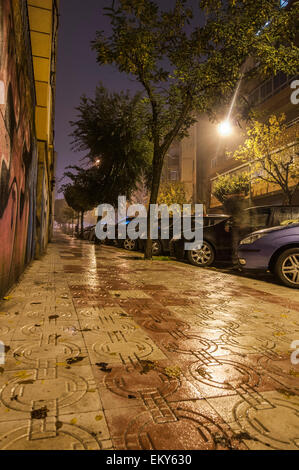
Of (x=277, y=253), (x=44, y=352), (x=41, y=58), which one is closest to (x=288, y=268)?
(x=277, y=253)

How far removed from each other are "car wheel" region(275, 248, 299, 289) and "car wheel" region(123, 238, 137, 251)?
30.6 feet

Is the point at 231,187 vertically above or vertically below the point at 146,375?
above

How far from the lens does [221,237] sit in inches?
343

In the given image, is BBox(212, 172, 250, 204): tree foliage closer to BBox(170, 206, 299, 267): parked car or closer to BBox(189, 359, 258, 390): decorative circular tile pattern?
→ BBox(170, 206, 299, 267): parked car

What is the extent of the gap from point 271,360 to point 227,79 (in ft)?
33.2

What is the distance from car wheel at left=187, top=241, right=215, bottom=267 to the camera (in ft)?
29.1

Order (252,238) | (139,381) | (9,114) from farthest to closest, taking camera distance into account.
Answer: (252,238), (9,114), (139,381)

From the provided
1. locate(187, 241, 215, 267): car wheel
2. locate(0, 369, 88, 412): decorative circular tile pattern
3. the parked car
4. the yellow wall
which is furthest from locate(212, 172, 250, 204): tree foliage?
locate(0, 369, 88, 412): decorative circular tile pattern

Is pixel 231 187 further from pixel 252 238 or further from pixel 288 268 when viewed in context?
pixel 288 268

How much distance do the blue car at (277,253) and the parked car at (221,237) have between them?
62.5 inches

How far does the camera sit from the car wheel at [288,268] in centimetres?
561

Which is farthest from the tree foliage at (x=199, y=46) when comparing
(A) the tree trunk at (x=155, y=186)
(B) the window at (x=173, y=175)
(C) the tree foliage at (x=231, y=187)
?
(B) the window at (x=173, y=175)

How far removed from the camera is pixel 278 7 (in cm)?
924

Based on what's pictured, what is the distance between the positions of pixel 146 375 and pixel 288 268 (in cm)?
462
